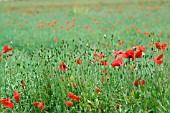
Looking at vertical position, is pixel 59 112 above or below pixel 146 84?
below

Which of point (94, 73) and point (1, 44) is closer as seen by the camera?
point (94, 73)

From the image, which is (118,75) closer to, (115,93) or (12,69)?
(115,93)

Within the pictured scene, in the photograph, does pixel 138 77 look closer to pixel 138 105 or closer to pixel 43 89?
pixel 138 105

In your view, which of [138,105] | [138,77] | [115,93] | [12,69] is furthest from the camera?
[12,69]

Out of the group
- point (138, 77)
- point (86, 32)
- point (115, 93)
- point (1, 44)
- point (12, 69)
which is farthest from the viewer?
point (86, 32)

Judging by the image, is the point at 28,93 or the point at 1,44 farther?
the point at 1,44

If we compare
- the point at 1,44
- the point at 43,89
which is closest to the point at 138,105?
the point at 43,89

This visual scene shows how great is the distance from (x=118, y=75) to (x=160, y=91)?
0.65 m

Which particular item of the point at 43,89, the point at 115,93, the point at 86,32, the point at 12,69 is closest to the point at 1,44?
the point at 86,32

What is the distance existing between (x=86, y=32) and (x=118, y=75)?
623cm

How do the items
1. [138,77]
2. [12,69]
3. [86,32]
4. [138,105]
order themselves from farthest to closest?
[86,32]
[12,69]
[138,77]
[138,105]

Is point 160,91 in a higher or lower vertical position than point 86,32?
higher

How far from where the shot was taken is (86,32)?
10.4m

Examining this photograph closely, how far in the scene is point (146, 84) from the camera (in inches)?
156
